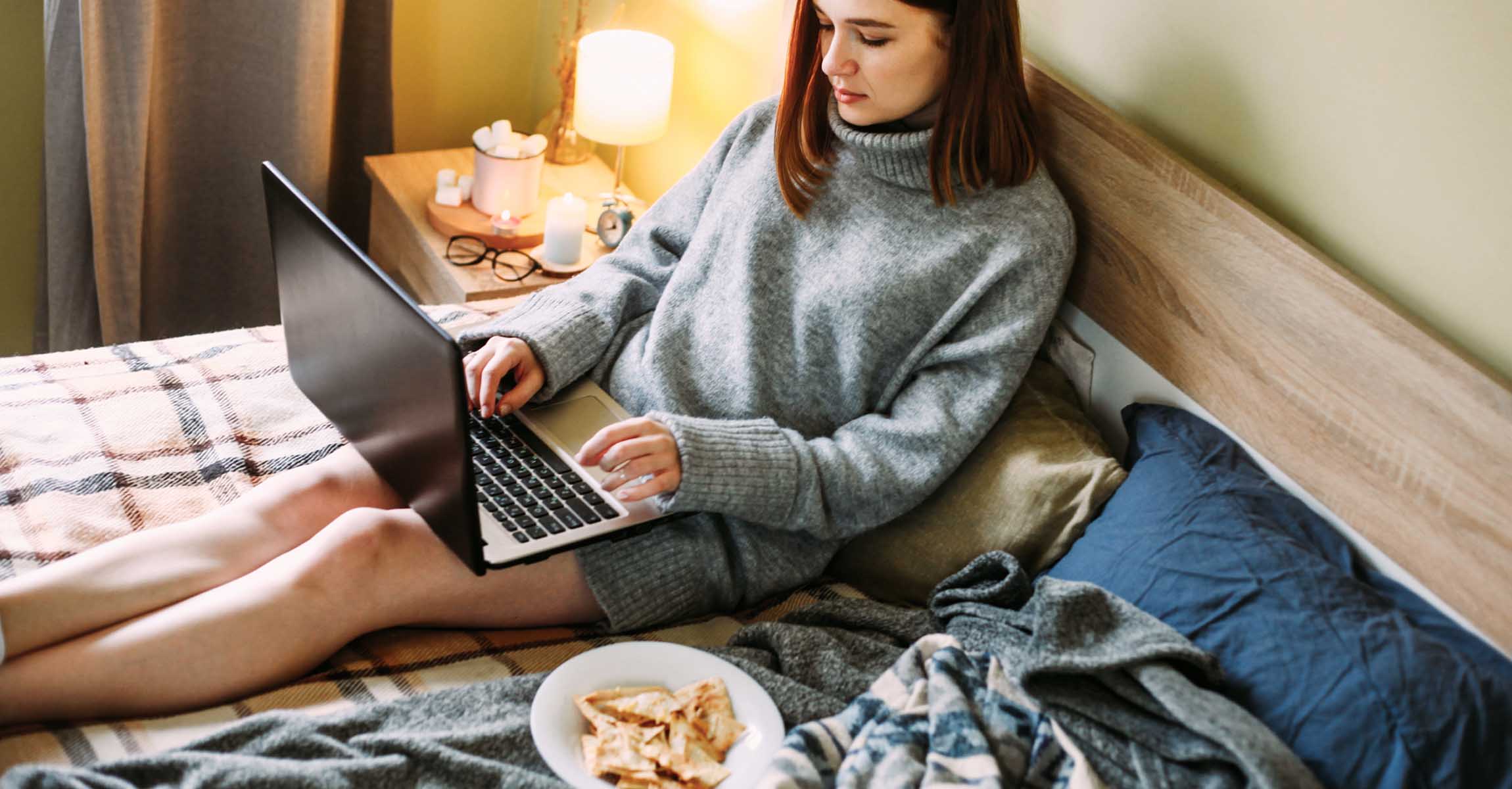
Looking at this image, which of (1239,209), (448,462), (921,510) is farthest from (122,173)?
(1239,209)

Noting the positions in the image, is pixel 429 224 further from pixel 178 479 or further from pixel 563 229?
pixel 178 479

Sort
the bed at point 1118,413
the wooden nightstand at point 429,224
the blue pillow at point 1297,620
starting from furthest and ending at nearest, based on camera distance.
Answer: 1. the wooden nightstand at point 429,224
2. the bed at point 1118,413
3. the blue pillow at point 1297,620

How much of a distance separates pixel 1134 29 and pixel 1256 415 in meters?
0.49

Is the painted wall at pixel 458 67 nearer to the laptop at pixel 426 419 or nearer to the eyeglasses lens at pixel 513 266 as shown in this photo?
the eyeglasses lens at pixel 513 266

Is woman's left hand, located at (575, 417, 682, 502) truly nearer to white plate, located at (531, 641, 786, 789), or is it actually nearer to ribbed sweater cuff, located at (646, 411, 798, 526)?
ribbed sweater cuff, located at (646, 411, 798, 526)

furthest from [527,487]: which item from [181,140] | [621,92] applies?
[181,140]

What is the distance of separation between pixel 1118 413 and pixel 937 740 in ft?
1.85

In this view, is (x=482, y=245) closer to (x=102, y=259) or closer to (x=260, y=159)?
(x=260, y=159)

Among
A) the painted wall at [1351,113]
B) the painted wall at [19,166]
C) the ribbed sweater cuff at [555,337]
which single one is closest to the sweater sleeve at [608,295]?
the ribbed sweater cuff at [555,337]

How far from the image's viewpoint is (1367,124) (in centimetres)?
121

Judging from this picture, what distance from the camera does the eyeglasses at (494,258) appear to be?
208 centimetres

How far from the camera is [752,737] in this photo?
1146 millimetres

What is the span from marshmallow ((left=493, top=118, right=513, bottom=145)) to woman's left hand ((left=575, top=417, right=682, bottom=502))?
104cm

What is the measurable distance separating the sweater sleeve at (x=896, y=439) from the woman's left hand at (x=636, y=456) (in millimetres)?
21
